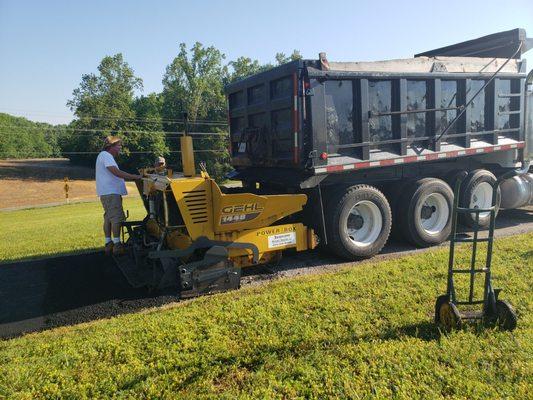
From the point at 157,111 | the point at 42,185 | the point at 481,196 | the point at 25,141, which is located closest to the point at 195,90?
the point at 157,111

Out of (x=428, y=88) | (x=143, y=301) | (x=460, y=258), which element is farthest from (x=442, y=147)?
(x=143, y=301)

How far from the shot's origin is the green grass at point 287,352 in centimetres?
296

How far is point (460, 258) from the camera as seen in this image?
568 centimetres

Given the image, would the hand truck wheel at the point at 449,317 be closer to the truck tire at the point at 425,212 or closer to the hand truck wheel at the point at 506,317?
the hand truck wheel at the point at 506,317

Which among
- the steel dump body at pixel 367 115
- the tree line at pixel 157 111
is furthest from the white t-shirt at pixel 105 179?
the tree line at pixel 157 111

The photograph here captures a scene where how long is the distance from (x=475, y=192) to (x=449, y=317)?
4.79 meters

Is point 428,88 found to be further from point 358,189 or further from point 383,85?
point 358,189

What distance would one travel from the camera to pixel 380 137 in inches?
254

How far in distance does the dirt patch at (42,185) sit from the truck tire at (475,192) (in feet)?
87.0

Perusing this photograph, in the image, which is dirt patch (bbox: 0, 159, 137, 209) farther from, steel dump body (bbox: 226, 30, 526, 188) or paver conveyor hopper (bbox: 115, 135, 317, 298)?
paver conveyor hopper (bbox: 115, 135, 317, 298)

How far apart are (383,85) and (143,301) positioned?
4317 millimetres

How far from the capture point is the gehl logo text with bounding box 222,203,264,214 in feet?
17.5

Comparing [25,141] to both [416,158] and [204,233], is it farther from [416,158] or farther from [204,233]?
[416,158]

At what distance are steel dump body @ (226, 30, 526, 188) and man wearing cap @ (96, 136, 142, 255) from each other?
202 centimetres
